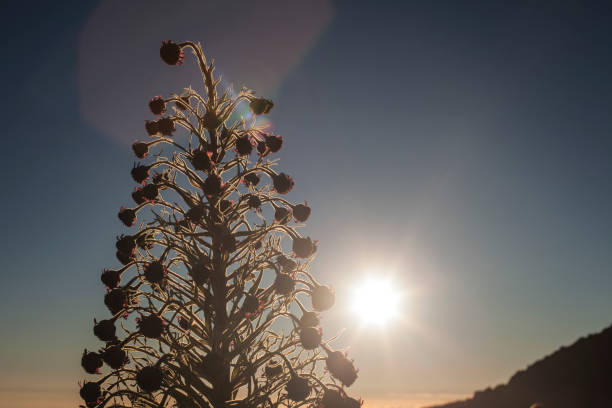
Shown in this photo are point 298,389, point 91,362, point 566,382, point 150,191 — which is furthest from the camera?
point 566,382

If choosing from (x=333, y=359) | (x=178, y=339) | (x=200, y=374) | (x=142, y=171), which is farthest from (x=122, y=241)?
(x=333, y=359)

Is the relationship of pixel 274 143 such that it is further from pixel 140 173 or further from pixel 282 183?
pixel 140 173

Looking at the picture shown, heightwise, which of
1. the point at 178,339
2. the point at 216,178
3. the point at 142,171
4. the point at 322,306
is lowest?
the point at 178,339

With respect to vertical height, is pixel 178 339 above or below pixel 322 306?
below

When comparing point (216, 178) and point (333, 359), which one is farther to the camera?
point (216, 178)

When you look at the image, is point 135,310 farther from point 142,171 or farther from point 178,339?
point 142,171

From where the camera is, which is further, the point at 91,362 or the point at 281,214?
the point at 281,214

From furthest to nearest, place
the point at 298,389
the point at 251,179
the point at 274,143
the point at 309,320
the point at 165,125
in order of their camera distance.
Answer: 1. the point at 251,179
2. the point at 274,143
3. the point at 165,125
4. the point at 309,320
5. the point at 298,389

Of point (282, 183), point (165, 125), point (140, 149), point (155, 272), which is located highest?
point (165, 125)

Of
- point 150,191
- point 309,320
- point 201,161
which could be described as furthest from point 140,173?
point 309,320

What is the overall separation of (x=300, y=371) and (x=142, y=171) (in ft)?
12.9

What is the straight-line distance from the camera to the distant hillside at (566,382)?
16.1 metres

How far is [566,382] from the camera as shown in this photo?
18328 millimetres

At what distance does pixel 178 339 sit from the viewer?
5379 mm
